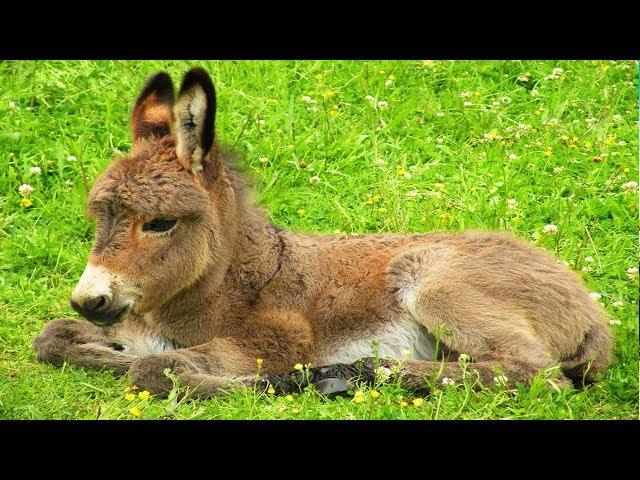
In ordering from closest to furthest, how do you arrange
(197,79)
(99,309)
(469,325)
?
(99,309), (197,79), (469,325)

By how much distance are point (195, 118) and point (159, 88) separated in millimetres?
642

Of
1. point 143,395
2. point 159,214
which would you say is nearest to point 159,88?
point 159,214

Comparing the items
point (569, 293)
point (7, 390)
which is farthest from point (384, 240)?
point (7, 390)

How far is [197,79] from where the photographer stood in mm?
6121

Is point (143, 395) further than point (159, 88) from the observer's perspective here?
No

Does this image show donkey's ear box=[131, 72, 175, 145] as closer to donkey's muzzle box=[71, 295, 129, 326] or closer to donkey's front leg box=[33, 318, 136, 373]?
donkey's muzzle box=[71, 295, 129, 326]

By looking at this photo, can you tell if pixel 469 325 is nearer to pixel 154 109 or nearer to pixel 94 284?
pixel 94 284

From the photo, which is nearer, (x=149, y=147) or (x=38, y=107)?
(x=149, y=147)

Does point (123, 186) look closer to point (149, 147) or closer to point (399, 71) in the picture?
point (149, 147)

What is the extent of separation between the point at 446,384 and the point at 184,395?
147 cm

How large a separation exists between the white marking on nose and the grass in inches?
46.2

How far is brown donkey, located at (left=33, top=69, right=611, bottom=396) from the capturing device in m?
6.16

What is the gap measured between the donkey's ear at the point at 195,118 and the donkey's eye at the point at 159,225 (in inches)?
13.9

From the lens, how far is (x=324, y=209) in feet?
28.1
